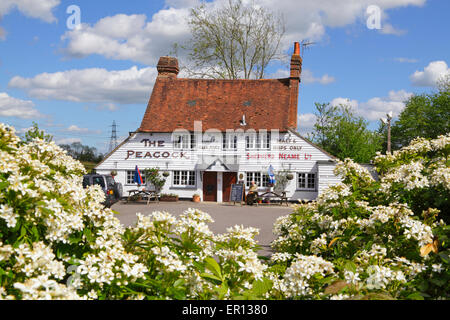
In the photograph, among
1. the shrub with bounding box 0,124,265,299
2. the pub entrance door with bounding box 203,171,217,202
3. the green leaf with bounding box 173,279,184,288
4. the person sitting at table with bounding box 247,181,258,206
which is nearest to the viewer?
the shrub with bounding box 0,124,265,299

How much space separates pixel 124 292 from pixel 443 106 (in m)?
45.1

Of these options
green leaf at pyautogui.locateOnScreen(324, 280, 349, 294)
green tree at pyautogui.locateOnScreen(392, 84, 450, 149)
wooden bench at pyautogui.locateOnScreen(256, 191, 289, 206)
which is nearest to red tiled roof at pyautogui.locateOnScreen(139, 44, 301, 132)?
wooden bench at pyautogui.locateOnScreen(256, 191, 289, 206)

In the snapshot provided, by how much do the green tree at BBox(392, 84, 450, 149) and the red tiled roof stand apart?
17097 mm

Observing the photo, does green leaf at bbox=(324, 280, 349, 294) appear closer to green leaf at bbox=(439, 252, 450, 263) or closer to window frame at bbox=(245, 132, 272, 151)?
green leaf at bbox=(439, 252, 450, 263)

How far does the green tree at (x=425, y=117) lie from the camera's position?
4022 cm

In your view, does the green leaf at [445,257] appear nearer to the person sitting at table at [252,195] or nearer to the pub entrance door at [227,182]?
the person sitting at table at [252,195]

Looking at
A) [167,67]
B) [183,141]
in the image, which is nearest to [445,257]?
[183,141]

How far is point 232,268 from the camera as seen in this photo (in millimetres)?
2840

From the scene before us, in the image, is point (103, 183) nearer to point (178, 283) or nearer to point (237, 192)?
point (237, 192)

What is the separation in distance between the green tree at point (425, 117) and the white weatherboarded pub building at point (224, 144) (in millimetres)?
17111

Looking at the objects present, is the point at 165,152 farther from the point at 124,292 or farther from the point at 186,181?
the point at 124,292

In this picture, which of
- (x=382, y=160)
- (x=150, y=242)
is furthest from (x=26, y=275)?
(x=382, y=160)

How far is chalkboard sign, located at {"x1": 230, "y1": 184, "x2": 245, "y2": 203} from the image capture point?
2491 cm

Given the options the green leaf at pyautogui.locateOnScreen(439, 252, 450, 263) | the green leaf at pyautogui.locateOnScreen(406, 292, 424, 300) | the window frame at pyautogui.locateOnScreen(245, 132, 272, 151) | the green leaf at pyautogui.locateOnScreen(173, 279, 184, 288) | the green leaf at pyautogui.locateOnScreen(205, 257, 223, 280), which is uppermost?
the window frame at pyautogui.locateOnScreen(245, 132, 272, 151)
